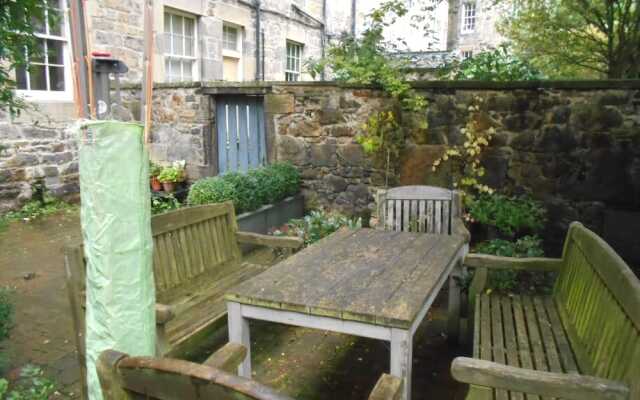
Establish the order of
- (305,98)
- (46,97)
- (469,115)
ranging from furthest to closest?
1. (46,97)
2. (305,98)
3. (469,115)

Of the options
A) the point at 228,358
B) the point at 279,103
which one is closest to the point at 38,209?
the point at 279,103

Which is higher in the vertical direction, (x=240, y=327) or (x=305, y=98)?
(x=305, y=98)

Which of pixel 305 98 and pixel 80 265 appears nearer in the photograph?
pixel 80 265

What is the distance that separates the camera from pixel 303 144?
279 inches

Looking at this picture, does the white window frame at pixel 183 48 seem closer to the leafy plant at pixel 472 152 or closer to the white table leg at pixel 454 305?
the leafy plant at pixel 472 152

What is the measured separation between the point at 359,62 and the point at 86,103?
5322 mm

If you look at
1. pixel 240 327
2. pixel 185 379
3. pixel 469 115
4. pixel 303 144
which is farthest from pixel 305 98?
pixel 185 379

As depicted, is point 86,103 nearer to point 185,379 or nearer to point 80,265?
point 185,379

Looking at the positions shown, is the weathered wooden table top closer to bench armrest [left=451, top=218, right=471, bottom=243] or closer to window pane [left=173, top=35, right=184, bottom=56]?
bench armrest [left=451, top=218, right=471, bottom=243]

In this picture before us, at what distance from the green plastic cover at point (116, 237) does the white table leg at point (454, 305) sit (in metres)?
2.60

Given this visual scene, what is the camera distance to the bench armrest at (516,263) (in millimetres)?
3283

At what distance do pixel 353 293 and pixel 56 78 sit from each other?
730 centimetres

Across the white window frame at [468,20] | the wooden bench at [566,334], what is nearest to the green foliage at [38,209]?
the wooden bench at [566,334]

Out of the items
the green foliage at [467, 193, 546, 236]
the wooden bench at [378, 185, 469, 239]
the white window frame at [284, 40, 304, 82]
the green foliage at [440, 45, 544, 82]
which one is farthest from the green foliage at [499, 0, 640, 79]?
the white window frame at [284, 40, 304, 82]
